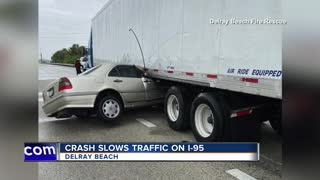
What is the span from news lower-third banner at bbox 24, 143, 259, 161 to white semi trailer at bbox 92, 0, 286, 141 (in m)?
1.03

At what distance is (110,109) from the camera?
556 centimetres

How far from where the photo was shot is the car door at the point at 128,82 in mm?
5812

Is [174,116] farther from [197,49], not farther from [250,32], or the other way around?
[250,32]

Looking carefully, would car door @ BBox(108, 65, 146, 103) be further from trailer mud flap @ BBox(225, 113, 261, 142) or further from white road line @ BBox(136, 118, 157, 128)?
trailer mud flap @ BBox(225, 113, 261, 142)

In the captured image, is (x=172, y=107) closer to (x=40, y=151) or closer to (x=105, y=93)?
(x=105, y=93)

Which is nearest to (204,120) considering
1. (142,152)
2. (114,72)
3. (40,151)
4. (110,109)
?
(110,109)

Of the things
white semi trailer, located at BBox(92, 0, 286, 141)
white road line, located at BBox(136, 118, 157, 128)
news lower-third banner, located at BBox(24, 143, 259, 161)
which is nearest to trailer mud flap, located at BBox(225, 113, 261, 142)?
white semi trailer, located at BBox(92, 0, 286, 141)

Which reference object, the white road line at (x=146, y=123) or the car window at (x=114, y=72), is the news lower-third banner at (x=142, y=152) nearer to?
the white road line at (x=146, y=123)

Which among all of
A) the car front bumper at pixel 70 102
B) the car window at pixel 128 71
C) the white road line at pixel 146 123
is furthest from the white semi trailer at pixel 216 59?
the car front bumper at pixel 70 102

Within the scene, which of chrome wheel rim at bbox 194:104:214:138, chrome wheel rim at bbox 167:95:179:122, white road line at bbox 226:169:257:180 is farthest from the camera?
chrome wheel rim at bbox 167:95:179:122

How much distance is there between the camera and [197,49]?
4.30 meters

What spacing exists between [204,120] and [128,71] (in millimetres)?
2243

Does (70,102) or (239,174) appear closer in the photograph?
(239,174)

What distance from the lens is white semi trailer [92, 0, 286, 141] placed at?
304 cm
